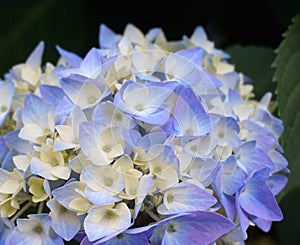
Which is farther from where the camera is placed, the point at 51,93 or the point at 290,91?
the point at 290,91

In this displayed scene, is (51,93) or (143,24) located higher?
(51,93)

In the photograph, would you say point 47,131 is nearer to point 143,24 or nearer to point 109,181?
point 109,181

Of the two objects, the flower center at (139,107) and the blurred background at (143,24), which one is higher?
the flower center at (139,107)

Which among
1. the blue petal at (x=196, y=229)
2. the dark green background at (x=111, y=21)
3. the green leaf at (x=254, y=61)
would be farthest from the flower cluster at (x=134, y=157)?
the dark green background at (x=111, y=21)

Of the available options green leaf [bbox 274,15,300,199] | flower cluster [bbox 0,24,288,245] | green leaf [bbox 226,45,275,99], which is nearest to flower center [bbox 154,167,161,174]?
flower cluster [bbox 0,24,288,245]

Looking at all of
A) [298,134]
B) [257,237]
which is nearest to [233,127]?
[298,134]

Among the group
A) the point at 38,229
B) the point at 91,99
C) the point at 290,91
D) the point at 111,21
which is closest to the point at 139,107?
the point at 91,99

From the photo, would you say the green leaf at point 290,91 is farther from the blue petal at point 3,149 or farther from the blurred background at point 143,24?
the blue petal at point 3,149
